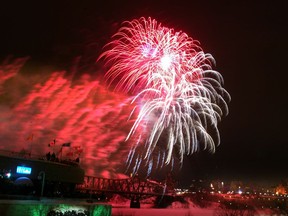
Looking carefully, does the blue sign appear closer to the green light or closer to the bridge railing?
the green light

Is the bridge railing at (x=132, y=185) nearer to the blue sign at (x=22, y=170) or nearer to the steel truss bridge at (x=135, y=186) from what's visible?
the steel truss bridge at (x=135, y=186)

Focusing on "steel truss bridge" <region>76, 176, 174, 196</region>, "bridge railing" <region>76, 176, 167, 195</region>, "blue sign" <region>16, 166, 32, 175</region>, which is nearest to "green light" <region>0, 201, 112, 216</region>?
"blue sign" <region>16, 166, 32, 175</region>

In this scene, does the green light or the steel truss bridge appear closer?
the green light

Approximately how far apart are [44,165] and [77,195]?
6366mm

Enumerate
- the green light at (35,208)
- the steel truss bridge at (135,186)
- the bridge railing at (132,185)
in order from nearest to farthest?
the green light at (35,208) → the steel truss bridge at (135,186) → the bridge railing at (132,185)

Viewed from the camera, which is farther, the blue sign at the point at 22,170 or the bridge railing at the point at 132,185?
the bridge railing at the point at 132,185

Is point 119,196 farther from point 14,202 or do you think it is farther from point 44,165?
point 14,202

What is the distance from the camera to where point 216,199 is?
14862 centimetres

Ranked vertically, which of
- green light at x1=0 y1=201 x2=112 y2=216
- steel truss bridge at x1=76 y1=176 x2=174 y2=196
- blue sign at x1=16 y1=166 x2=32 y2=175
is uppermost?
steel truss bridge at x1=76 y1=176 x2=174 y2=196

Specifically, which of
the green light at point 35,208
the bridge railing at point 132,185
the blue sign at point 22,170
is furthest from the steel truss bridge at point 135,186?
the green light at point 35,208

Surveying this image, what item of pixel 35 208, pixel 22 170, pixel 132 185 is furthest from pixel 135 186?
pixel 35 208

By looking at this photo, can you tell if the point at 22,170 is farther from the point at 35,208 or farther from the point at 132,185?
the point at 132,185

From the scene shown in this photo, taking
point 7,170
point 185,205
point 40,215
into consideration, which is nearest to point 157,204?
point 185,205

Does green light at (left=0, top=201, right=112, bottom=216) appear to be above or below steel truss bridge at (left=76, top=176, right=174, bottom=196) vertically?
below
